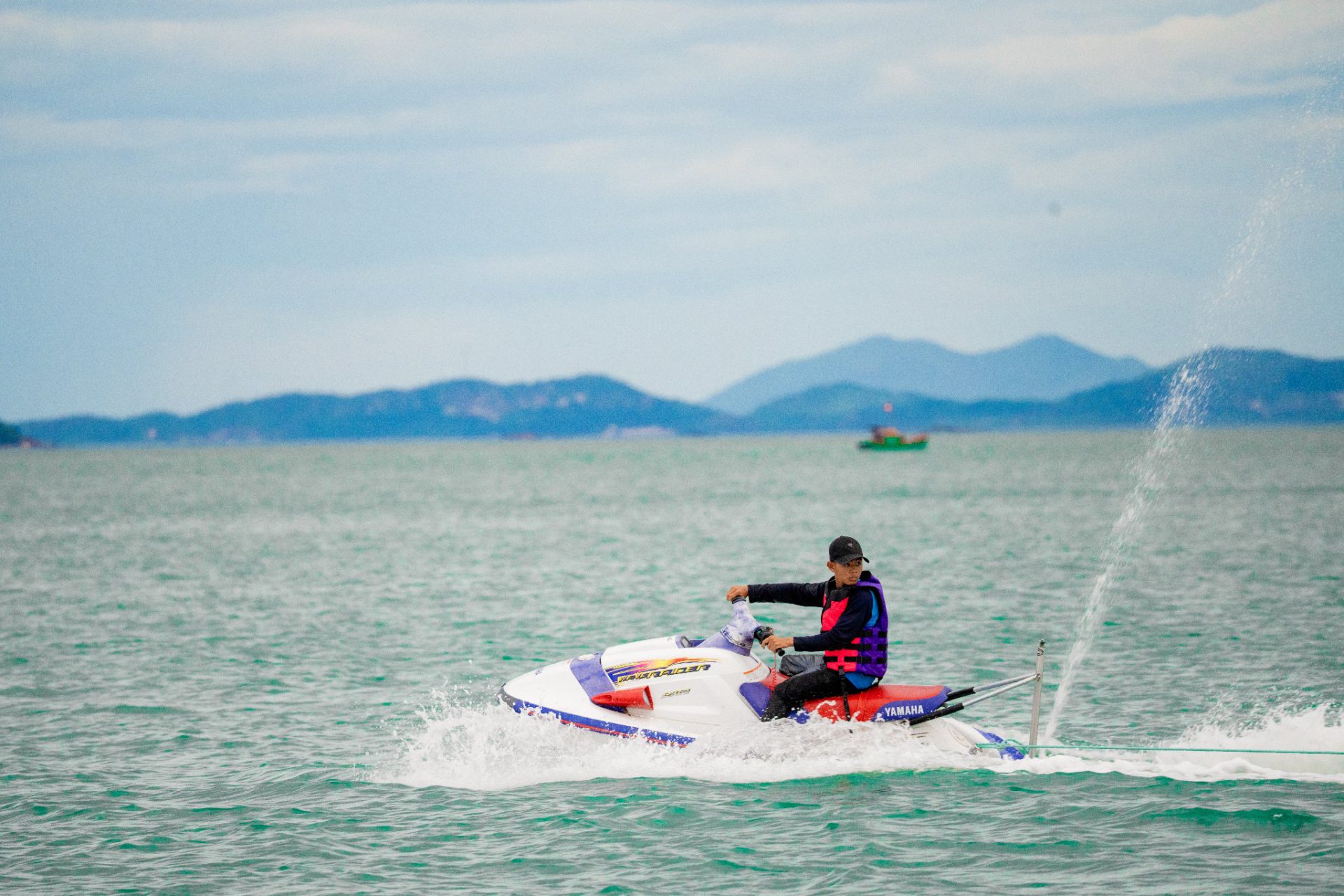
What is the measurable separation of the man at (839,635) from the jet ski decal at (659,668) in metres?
0.67

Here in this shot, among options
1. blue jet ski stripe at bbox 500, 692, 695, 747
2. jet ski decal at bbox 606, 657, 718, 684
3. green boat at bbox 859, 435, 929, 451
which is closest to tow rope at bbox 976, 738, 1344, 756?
jet ski decal at bbox 606, 657, 718, 684

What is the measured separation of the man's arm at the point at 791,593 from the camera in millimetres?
11969

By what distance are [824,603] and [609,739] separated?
2.45m

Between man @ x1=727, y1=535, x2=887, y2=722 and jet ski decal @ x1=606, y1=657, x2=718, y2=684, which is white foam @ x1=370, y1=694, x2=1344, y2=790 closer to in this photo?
man @ x1=727, y1=535, x2=887, y2=722

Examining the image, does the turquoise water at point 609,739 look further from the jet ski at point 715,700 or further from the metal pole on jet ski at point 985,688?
the metal pole on jet ski at point 985,688

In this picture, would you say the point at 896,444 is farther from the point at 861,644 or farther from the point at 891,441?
the point at 861,644

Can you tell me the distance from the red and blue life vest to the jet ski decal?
3.85 ft

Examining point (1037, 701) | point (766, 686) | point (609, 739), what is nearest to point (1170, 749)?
point (1037, 701)

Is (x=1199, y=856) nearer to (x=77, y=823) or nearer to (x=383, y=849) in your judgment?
(x=383, y=849)

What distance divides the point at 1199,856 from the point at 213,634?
1810 centimetres

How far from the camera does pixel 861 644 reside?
11.7 meters

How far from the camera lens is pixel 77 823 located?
11.4 metres

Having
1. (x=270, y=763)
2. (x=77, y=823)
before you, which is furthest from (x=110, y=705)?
(x=77, y=823)

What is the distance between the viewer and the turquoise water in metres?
10.0
